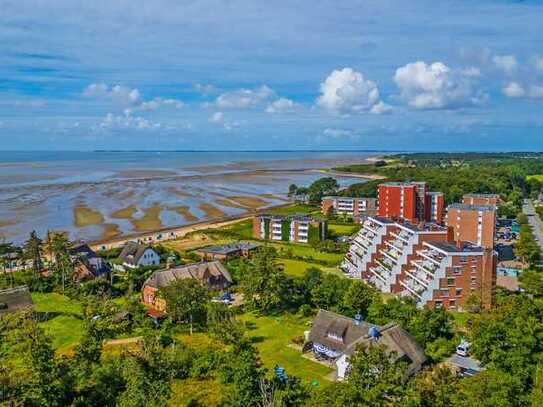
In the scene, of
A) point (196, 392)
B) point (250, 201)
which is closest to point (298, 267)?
point (196, 392)

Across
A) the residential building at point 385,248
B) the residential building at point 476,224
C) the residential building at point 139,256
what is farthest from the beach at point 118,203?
the residential building at point 476,224

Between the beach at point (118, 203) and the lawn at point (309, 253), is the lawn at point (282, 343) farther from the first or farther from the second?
the beach at point (118, 203)

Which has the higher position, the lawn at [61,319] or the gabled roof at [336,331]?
the gabled roof at [336,331]

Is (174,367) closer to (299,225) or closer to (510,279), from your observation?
(510,279)

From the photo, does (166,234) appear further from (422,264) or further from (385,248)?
(422,264)

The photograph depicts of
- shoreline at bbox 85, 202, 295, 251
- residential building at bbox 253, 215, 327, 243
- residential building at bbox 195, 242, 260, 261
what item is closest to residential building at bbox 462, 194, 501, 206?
residential building at bbox 253, 215, 327, 243

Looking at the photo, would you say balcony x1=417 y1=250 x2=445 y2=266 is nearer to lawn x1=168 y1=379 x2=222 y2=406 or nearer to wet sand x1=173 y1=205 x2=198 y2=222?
lawn x1=168 y1=379 x2=222 y2=406

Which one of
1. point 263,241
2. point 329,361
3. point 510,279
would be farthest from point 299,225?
point 329,361
